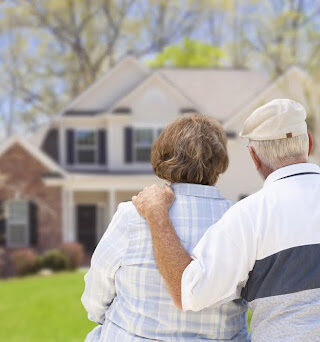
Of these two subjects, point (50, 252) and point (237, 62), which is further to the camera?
point (237, 62)

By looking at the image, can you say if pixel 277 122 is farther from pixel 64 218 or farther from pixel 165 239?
pixel 64 218

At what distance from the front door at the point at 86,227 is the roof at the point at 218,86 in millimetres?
5499

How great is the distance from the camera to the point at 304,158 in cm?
227

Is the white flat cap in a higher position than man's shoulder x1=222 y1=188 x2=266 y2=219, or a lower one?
higher

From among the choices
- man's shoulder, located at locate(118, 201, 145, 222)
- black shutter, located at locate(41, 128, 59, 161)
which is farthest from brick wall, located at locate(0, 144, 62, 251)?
man's shoulder, located at locate(118, 201, 145, 222)

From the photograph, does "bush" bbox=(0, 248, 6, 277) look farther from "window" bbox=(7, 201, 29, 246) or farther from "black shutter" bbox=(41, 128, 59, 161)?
"black shutter" bbox=(41, 128, 59, 161)

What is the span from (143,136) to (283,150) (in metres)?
19.0

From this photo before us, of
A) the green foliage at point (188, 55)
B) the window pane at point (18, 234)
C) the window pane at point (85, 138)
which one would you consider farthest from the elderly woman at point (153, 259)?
the green foliage at point (188, 55)

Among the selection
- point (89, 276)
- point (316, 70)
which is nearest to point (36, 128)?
point (316, 70)

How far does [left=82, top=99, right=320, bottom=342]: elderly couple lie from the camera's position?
6.83ft

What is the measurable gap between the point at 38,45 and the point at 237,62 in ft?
35.1

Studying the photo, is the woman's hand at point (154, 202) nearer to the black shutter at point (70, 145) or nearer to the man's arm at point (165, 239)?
the man's arm at point (165, 239)

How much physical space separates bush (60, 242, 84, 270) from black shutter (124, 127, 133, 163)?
434 centimetres

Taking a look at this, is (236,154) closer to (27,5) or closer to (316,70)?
(316,70)
